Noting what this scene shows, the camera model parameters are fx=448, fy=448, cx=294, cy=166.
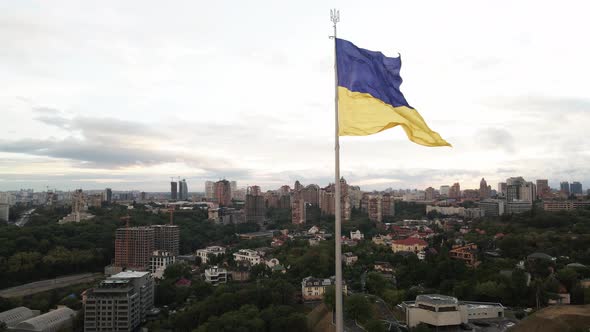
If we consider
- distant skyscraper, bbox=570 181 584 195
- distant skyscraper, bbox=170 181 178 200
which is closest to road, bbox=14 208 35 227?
distant skyscraper, bbox=170 181 178 200

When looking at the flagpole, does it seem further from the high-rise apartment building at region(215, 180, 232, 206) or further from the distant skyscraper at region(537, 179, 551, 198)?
the high-rise apartment building at region(215, 180, 232, 206)

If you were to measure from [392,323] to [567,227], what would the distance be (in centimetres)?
1529

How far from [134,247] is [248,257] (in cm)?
552

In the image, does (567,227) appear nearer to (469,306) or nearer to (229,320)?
(469,306)

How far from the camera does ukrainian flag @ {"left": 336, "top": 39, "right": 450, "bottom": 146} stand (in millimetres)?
2555

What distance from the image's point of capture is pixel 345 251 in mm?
18859

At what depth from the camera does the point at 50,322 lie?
37.2 feet

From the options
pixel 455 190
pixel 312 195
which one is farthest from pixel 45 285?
pixel 455 190

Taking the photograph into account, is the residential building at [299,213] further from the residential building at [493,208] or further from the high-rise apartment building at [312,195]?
the residential building at [493,208]

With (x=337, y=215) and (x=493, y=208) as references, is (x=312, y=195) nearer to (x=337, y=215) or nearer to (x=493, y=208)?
(x=493, y=208)

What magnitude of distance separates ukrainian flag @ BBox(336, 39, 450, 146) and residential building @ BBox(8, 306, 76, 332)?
36.9 feet

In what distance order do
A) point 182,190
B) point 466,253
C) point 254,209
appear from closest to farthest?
1. point 466,253
2. point 254,209
3. point 182,190

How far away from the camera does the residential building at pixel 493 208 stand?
33.5m

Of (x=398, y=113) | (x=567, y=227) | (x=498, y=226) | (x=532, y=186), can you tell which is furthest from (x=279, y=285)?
(x=532, y=186)
